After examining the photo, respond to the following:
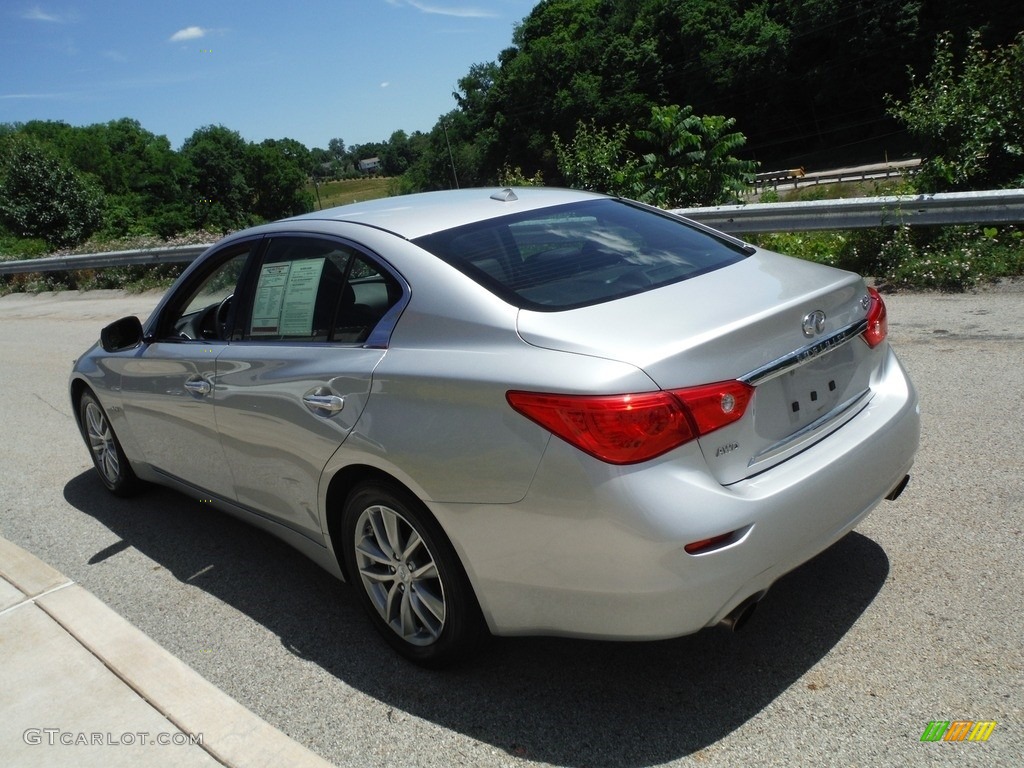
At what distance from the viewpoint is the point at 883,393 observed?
339 centimetres

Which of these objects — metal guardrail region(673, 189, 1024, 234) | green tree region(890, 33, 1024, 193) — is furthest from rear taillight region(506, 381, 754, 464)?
green tree region(890, 33, 1024, 193)

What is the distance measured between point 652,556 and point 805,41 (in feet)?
275

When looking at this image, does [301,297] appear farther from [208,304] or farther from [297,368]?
[208,304]

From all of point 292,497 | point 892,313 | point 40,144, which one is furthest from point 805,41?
point 292,497

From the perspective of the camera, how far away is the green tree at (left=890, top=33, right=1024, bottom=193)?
930cm

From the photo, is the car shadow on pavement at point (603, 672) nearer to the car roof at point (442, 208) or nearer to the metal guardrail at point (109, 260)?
the car roof at point (442, 208)

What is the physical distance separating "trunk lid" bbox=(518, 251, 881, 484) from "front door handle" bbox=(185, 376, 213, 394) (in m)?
1.87

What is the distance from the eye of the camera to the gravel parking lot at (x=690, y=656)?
2.81 meters

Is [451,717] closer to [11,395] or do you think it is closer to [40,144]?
[11,395]

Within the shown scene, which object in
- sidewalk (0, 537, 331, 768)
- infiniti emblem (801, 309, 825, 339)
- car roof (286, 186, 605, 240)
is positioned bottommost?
sidewalk (0, 537, 331, 768)

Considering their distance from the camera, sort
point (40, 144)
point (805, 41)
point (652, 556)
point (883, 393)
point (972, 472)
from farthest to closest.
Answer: point (805, 41)
point (40, 144)
point (972, 472)
point (883, 393)
point (652, 556)

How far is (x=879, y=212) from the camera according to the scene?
27.5ft

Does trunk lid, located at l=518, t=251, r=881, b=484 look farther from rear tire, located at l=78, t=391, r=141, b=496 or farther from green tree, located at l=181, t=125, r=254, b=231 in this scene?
green tree, located at l=181, t=125, r=254, b=231

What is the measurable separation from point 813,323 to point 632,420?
0.85 metres
